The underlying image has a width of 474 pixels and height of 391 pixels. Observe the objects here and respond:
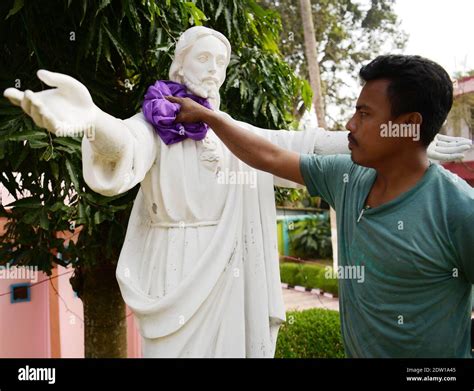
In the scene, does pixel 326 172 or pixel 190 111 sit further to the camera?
pixel 190 111

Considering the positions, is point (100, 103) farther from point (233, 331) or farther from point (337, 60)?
point (337, 60)

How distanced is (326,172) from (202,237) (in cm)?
50

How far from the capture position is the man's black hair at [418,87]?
1616 millimetres

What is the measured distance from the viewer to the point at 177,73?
2162mm

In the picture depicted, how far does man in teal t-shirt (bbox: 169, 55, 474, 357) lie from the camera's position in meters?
1.57

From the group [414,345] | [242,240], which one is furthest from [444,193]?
[242,240]

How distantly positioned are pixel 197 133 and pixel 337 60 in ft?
40.9

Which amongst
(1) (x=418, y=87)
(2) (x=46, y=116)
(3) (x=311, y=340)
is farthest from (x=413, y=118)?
(3) (x=311, y=340)

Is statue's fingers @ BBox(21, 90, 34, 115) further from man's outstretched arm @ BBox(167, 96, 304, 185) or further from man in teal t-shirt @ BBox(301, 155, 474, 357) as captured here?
man in teal t-shirt @ BBox(301, 155, 474, 357)

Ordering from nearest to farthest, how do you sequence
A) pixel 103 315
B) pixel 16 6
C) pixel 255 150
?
pixel 255 150 → pixel 16 6 → pixel 103 315

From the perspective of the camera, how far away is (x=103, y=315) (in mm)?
4316

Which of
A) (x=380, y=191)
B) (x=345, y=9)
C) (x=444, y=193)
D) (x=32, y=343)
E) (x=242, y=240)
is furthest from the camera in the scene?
(x=345, y=9)

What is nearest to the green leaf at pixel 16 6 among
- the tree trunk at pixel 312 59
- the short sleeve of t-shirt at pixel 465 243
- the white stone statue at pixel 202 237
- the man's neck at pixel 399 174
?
the white stone statue at pixel 202 237

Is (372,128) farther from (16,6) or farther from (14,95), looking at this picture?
(16,6)
